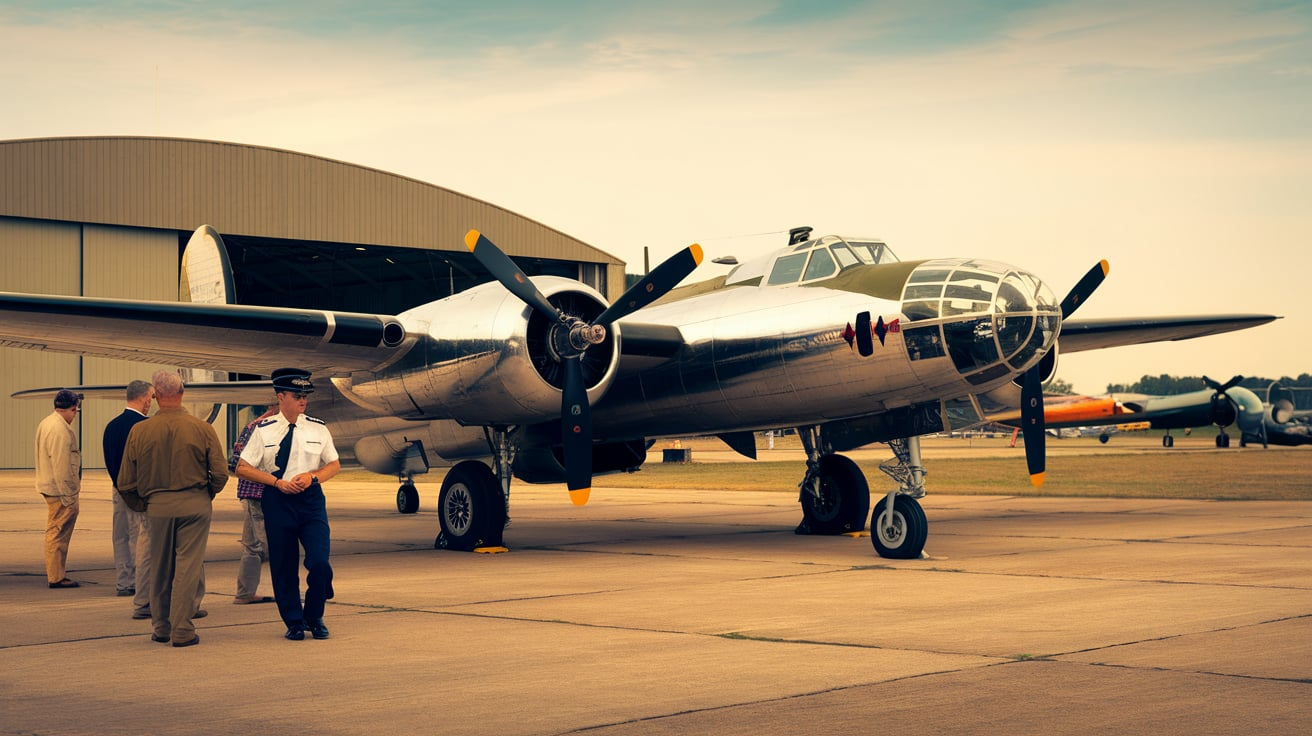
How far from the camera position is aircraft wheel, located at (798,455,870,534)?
1802cm

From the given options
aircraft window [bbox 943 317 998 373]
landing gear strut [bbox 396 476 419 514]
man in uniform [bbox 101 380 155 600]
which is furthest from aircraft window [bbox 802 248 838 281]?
landing gear strut [bbox 396 476 419 514]

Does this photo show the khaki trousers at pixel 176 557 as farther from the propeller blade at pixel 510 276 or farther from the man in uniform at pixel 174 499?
the propeller blade at pixel 510 276

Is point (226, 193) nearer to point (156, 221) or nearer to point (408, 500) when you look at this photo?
point (156, 221)

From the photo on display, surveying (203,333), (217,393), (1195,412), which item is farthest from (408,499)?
(1195,412)

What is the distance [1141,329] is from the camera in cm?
1916

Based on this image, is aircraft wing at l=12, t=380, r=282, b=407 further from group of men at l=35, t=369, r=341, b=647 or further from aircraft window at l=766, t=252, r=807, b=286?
group of men at l=35, t=369, r=341, b=647

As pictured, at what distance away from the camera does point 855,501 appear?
17984mm

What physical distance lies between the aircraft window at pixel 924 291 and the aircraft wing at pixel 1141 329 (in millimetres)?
5534

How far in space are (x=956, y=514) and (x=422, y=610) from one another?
45.5 ft

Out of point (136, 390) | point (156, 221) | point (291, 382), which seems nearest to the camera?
point (291, 382)

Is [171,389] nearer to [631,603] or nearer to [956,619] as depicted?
[631,603]

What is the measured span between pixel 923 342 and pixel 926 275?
811mm

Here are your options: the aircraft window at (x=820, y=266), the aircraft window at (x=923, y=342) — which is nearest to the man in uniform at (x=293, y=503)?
the aircraft window at (x=923, y=342)

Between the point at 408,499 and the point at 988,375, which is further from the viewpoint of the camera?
the point at 408,499
